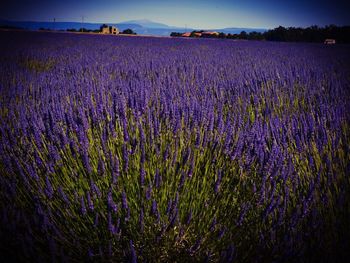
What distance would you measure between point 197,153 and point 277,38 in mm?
31388

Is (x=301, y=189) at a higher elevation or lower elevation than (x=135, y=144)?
lower

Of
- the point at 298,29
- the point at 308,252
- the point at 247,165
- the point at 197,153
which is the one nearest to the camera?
the point at 308,252

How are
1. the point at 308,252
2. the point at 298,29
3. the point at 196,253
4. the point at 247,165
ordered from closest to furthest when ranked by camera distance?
1. the point at 308,252
2. the point at 196,253
3. the point at 247,165
4. the point at 298,29

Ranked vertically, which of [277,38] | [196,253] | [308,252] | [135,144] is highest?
[277,38]

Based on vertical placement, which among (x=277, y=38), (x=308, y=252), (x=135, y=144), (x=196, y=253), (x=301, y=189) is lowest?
(x=196, y=253)

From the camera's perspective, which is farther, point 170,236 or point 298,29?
point 298,29

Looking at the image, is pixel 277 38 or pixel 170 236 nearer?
pixel 170 236

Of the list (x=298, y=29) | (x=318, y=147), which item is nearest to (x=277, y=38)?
(x=298, y=29)

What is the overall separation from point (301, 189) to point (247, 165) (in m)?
0.25

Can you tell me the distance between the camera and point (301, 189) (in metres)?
1.14

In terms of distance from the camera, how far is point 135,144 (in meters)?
1.30

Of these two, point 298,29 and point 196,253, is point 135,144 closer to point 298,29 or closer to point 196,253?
point 196,253

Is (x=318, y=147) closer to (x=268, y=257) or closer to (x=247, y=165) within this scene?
(x=247, y=165)

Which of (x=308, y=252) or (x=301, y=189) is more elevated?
(x=301, y=189)
